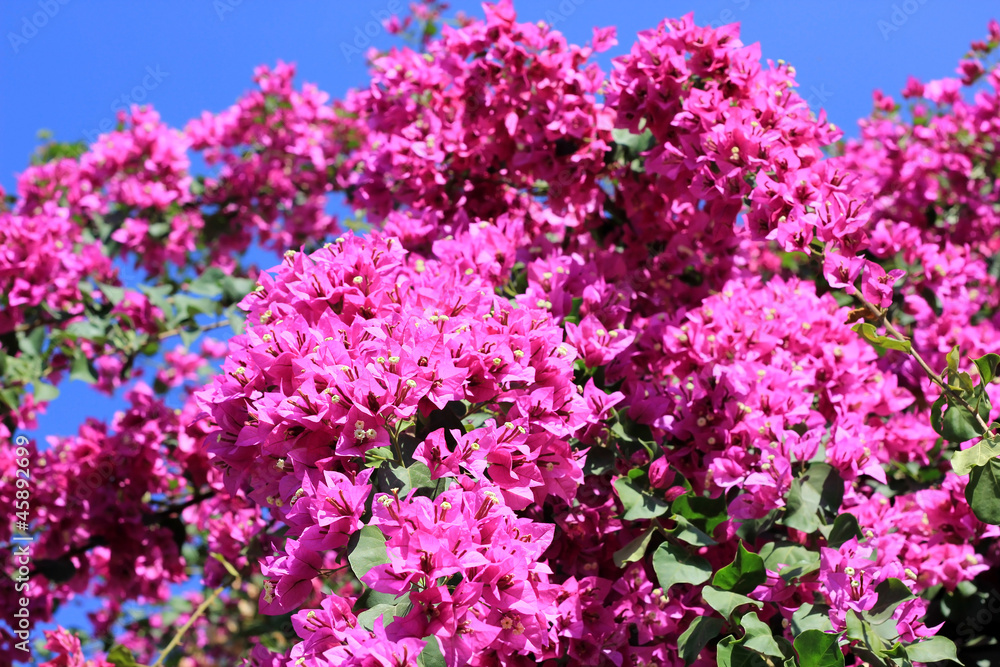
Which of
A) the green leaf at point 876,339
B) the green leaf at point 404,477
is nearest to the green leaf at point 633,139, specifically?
the green leaf at point 876,339

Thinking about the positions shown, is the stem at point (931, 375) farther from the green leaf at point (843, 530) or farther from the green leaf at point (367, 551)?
the green leaf at point (367, 551)

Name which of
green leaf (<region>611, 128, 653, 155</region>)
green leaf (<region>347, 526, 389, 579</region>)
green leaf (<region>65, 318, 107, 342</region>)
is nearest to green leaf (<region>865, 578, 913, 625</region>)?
green leaf (<region>347, 526, 389, 579</region>)

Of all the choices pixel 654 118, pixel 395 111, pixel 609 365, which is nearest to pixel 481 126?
pixel 395 111

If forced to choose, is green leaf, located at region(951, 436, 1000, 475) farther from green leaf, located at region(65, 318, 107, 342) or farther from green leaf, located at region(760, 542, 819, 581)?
green leaf, located at region(65, 318, 107, 342)

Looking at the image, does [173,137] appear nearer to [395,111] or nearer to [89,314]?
[89,314]

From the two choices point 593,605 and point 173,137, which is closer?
point 593,605

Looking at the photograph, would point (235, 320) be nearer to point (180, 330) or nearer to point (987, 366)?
point (180, 330)

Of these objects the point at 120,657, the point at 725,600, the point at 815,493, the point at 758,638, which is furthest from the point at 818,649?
the point at 120,657

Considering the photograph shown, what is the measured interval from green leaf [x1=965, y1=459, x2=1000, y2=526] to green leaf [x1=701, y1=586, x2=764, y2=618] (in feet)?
1.90

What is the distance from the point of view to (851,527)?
6.47 ft

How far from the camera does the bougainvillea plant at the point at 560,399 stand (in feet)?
5.47

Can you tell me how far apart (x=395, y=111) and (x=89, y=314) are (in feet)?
6.28

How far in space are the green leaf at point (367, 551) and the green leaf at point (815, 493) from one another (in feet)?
3.63

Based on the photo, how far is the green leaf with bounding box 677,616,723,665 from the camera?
6.18 feet
